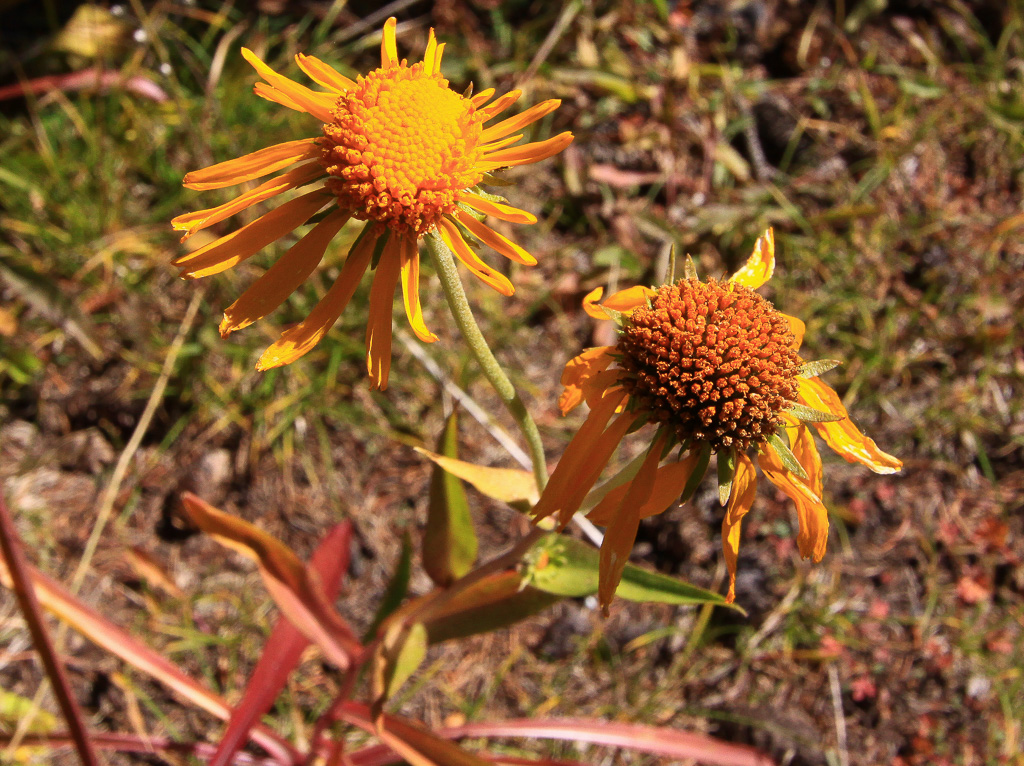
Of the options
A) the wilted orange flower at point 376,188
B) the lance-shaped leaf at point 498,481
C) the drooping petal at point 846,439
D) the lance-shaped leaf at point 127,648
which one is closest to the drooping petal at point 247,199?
the wilted orange flower at point 376,188

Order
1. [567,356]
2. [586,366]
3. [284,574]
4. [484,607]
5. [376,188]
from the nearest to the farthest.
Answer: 1. [376,188]
2. [586,366]
3. [484,607]
4. [284,574]
5. [567,356]

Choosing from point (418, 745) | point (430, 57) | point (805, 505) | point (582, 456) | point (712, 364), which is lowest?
point (418, 745)

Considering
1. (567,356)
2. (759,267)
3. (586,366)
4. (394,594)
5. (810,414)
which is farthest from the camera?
(567,356)

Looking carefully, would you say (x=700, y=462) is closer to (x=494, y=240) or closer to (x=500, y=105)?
(x=494, y=240)

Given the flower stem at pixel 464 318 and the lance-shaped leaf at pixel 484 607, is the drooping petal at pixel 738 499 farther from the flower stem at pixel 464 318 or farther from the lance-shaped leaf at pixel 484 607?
the lance-shaped leaf at pixel 484 607

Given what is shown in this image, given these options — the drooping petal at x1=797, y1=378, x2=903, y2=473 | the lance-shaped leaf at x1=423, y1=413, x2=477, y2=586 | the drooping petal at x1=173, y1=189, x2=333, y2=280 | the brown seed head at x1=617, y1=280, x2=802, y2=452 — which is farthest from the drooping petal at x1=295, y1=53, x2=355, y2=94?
the drooping petal at x1=797, y1=378, x2=903, y2=473

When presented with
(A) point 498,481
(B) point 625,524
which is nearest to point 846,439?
(B) point 625,524

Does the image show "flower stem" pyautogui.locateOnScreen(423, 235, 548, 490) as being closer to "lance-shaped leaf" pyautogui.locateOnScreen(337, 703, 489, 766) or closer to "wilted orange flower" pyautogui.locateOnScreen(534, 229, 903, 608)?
"wilted orange flower" pyautogui.locateOnScreen(534, 229, 903, 608)

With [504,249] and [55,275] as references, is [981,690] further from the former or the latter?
[55,275]
